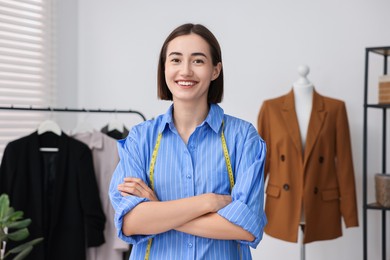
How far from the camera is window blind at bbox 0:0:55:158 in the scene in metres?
4.25

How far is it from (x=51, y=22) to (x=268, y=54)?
5.46 feet

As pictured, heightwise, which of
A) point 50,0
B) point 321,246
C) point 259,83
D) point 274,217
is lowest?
point 321,246

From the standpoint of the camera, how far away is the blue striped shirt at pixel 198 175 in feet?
5.41

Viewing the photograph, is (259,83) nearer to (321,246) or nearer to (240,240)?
(321,246)

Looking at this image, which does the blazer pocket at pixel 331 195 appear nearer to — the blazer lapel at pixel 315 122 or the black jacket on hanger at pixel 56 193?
the blazer lapel at pixel 315 122

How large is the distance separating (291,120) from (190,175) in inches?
80.3

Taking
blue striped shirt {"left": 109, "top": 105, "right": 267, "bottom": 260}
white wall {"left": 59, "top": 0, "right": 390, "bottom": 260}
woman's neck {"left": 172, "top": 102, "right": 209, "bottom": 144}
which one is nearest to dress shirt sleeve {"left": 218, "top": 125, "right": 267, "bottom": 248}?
blue striped shirt {"left": 109, "top": 105, "right": 267, "bottom": 260}

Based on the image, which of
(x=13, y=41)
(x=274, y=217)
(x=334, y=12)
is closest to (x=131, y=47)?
(x=13, y=41)

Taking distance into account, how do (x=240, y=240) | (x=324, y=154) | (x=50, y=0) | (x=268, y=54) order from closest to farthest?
(x=240, y=240) → (x=324, y=154) → (x=268, y=54) → (x=50, y=0)

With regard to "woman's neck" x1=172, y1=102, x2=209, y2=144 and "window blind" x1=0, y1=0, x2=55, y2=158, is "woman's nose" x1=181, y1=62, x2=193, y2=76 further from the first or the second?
"window blind" x1=0, y1=0, x2=55, y2=158

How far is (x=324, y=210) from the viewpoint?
142 inches

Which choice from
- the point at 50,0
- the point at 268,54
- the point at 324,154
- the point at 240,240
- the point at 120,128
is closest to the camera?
the point at 240,240

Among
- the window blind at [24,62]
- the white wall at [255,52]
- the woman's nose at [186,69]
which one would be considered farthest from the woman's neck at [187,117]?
the window blind at [24,62]

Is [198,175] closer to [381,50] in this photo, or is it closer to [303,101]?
[303,101]
